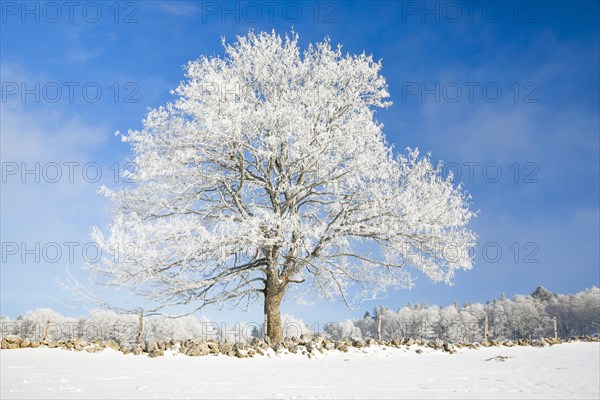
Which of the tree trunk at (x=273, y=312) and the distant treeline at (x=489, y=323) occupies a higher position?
the tree trunk at (x=273, y=312)

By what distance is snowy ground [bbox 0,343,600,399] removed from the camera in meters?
7.18

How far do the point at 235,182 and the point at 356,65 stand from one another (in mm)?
6780

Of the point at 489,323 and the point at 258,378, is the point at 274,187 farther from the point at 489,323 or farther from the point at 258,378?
the point at 489,323

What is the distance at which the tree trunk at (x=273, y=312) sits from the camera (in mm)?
17547

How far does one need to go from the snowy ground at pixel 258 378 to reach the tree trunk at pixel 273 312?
3.30 m

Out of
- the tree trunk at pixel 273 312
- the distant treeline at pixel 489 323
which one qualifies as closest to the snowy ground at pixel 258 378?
the tree trunk at pixel 273 312

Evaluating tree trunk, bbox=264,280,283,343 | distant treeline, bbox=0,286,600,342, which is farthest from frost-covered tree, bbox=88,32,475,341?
distant treeline, bbox=0,286,600,342

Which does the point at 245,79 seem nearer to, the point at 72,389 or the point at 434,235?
the point at 434,235

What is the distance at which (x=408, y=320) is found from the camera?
115 m

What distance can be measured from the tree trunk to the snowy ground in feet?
10.8

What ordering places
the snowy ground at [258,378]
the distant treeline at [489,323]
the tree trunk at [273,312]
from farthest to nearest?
the distant treeline at [489,323], the tree trunk at [273,312], the snowy ground at [258,378]

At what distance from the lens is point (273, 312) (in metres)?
17.8

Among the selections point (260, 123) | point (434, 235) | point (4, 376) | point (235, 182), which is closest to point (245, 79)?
point (260, 123)

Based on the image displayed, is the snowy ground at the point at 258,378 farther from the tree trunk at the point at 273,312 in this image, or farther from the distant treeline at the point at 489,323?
the distant treeline at the point at 489,323
